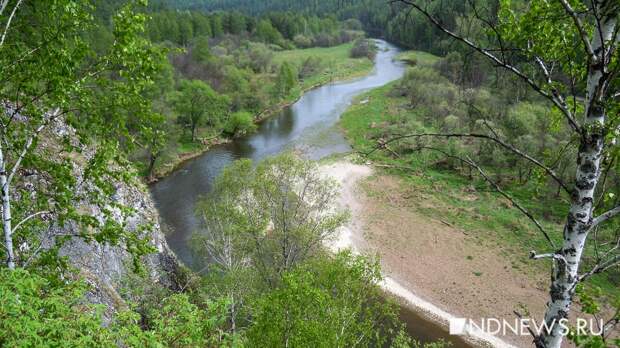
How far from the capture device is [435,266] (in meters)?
23.7

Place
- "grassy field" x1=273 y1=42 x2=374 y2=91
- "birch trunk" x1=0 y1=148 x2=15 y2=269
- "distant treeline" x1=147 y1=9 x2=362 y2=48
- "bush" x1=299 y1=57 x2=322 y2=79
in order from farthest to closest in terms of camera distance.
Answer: "bush" x1=299 y1=57 x2=322 y2=79 < "grassy field" x1=273 y1=42 x2=374 y2=91 < "distant treeline" x1=147 y1=9 x2=362 y2=48 < "birch trunk" x1=0 y1=148 x2=15 y2=269

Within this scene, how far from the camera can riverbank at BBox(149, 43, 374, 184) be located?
35.5 meters

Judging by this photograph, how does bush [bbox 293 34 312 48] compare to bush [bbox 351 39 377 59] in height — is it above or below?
above

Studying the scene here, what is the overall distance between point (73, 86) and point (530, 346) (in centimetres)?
1931

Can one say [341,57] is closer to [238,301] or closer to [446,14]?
[238,301]

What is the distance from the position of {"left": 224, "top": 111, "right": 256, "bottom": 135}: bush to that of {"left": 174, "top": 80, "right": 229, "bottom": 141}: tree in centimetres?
122

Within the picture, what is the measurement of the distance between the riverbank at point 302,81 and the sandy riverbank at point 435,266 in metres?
14.6

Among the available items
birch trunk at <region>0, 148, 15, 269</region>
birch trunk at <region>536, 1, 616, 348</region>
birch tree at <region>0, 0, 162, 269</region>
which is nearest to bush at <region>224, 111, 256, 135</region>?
birch tree at <region>0, 0, 162, 269</region>

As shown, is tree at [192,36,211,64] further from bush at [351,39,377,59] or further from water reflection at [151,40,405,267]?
bush at [351,39,377,59]

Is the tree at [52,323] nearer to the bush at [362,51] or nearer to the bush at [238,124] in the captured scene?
the bush at [238,124]

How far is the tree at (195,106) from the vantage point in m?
40.8

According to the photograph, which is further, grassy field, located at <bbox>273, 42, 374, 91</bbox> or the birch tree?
grassy field, located at <bbox>273, 42, 374, 91</bbox>

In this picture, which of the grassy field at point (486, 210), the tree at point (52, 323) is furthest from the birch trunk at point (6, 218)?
the grassy field at point (486, 210)

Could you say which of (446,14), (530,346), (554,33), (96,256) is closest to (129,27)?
(446,14)
